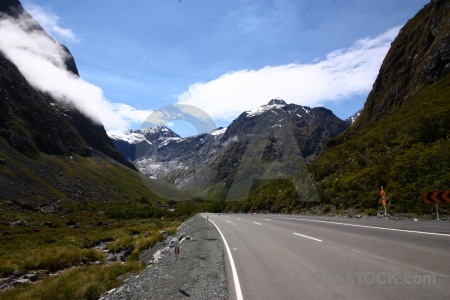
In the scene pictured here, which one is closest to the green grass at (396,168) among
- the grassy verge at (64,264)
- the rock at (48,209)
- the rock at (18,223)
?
the grassy verge at (64,264)

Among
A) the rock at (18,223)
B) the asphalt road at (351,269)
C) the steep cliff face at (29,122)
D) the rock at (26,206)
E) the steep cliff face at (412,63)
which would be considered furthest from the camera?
the steep cliff face at (29,122)

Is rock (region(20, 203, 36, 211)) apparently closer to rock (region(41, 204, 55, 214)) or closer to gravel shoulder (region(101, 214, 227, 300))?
rock (region(41, 204, 55, 214))

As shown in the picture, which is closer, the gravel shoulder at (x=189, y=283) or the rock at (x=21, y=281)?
the gravel shoulder at (x=189, y=283)

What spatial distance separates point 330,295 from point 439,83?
58.1 metres

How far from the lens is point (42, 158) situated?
127 meters

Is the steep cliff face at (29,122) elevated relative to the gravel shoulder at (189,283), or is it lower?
elevated

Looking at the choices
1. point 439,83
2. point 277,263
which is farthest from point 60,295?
point 439,83

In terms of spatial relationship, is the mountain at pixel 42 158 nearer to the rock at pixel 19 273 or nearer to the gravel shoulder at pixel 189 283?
the rock at pixel 19 273

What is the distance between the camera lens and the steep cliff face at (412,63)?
59.5 meters

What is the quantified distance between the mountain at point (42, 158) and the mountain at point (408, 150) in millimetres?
81846

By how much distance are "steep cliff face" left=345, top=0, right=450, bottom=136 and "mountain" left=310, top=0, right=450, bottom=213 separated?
0.23 meters

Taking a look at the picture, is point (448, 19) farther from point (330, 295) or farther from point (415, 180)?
point (330, 295)

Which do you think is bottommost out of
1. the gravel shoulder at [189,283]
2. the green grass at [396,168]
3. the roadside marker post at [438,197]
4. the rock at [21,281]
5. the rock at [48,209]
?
the rock at [21,281]

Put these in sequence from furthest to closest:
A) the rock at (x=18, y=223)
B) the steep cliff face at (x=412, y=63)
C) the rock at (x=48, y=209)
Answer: the rock at (x=48, y=209)
the steep cliff face at (x=412, y=63)
the rock at (x=18, y=223)
